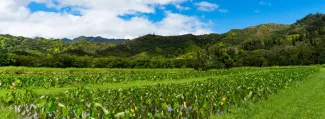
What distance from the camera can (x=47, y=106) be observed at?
1396 centimetres

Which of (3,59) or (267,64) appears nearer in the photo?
(3,59)

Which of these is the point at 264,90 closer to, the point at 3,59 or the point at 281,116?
the point at 281,116

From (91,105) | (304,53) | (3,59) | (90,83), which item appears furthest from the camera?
(304,53)

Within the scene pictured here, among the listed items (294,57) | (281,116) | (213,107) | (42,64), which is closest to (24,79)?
(213,107)

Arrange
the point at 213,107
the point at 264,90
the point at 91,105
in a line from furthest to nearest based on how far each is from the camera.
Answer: the point at 264,90 < the point at 213,107 < the point at 91,105

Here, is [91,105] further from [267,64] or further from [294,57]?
[294,57]

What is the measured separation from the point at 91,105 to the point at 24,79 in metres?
25.0

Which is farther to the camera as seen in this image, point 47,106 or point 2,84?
point 2,84

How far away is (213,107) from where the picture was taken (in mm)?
16953

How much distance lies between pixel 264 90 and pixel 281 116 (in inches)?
325

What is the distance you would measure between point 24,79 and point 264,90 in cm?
2716

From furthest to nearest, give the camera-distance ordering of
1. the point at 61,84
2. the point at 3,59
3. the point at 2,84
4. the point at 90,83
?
the point at 3,59 < the point at 90,83 < the point at 61,84 < the point at 2,84

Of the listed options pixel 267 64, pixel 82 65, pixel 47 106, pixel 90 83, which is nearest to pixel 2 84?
pixel 90 83

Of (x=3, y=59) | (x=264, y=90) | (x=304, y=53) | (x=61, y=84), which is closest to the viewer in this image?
(x=264, y=90)
